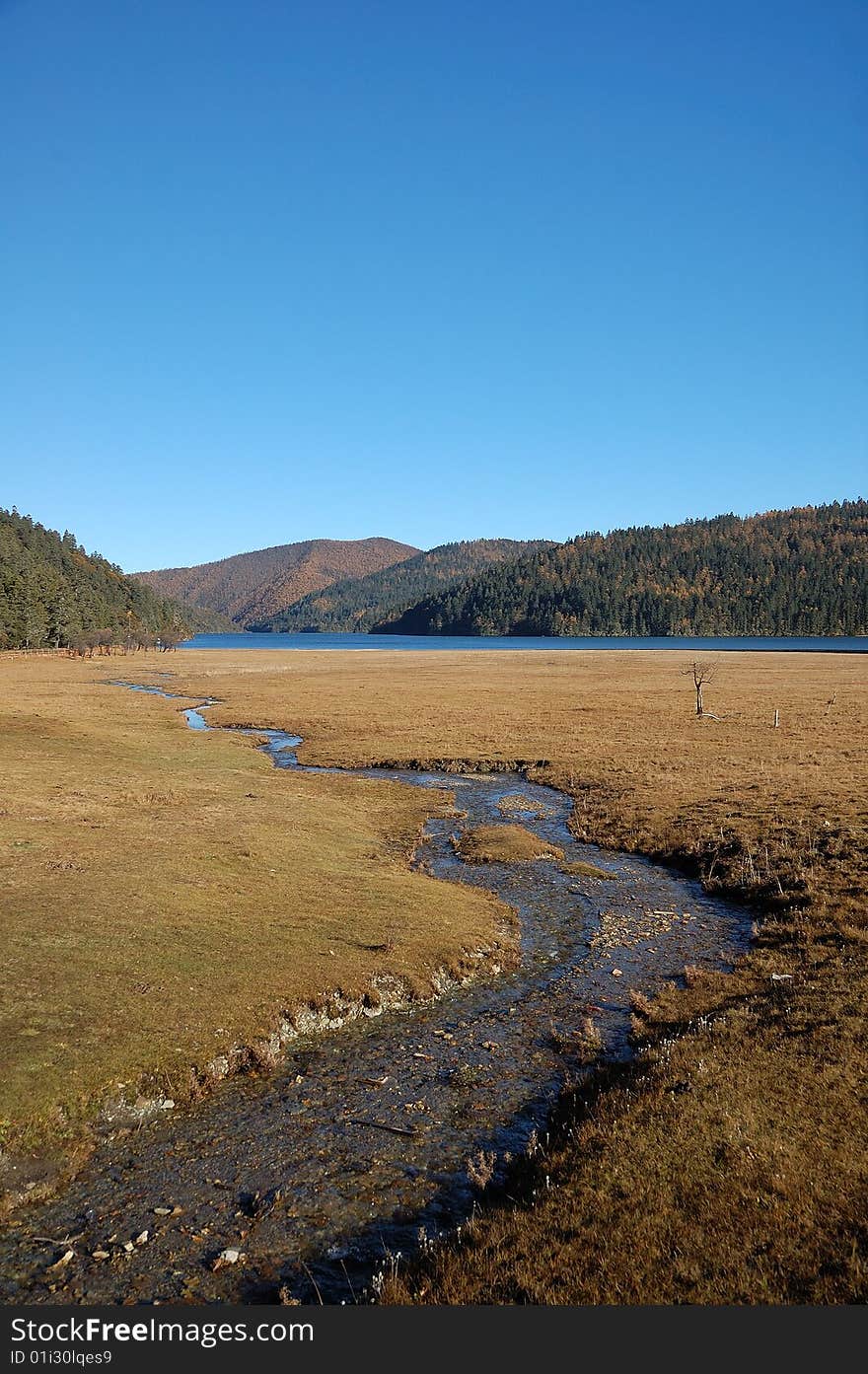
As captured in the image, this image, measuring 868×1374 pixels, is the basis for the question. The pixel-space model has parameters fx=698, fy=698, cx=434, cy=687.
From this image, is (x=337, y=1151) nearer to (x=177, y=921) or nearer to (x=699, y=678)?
(x=177, y=921)

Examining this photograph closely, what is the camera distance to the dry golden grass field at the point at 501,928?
8.38 m

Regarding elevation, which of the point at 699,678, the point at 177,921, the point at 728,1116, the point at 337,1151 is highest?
the point at 699,678

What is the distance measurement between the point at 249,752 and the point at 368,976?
34.9 meters

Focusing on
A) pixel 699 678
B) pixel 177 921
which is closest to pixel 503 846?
pixel 177 921

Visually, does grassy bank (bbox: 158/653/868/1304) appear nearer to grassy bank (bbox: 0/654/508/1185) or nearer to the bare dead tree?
grassy bank (bbox: 0/654/508/1185)

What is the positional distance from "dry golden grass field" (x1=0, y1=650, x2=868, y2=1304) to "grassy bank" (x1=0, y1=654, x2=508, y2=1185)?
86 mm

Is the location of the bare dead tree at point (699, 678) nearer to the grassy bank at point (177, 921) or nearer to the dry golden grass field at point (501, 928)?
the dry golden grass field at point (501, 928)

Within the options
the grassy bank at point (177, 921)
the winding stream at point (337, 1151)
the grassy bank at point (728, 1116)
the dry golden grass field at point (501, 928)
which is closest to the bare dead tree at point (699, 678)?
the dry golden grass field at point (501, 928)

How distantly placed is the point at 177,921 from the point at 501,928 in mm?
9217

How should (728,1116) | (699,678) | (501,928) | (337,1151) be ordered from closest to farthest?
(728,1116)
(337,1151)
(501,928)
(699,678)

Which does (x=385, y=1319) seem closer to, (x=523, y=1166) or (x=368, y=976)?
(x=523, y=1166)

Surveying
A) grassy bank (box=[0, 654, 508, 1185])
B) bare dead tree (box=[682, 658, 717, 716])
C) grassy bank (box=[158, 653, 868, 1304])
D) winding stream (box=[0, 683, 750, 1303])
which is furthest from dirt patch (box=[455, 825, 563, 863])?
bare dead tree (box=[682, 658, 717, 716])

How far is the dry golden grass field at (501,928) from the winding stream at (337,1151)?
97 cm

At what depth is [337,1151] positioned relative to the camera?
11172 millimetres
